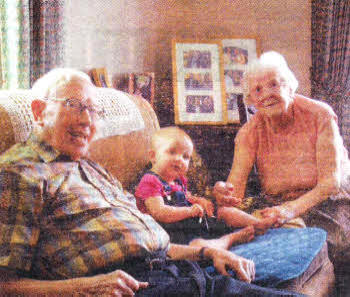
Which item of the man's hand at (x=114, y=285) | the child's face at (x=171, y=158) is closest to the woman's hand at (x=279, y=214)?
the child's face at (x=171, y=158)

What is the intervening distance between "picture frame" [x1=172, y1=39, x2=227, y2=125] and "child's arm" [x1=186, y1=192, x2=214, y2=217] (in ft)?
0.58

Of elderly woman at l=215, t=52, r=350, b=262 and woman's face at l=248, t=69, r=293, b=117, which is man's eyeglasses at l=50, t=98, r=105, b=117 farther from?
woman's face at l=248, t=69, r=293, b=117

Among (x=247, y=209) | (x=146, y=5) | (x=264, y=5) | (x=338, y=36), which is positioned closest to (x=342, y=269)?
(x=247, y=209)

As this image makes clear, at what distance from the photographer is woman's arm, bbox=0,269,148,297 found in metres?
0.65

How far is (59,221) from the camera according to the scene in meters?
0.71

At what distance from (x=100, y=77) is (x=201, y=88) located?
12.3 inches

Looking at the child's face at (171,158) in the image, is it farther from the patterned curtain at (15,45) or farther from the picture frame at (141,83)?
the patterned curtain at (15,45)

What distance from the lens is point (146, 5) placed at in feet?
3.75

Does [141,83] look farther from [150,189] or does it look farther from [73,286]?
[73,286]

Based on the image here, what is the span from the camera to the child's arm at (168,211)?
36.5 inches

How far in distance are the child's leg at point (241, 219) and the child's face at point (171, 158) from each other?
0.14m

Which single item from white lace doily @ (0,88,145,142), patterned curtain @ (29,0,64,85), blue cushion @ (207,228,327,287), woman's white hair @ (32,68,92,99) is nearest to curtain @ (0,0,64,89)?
patterned curtain @ (29,0,64,85)

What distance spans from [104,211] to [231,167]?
452mm

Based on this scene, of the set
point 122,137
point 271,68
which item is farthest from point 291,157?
point 122,137
